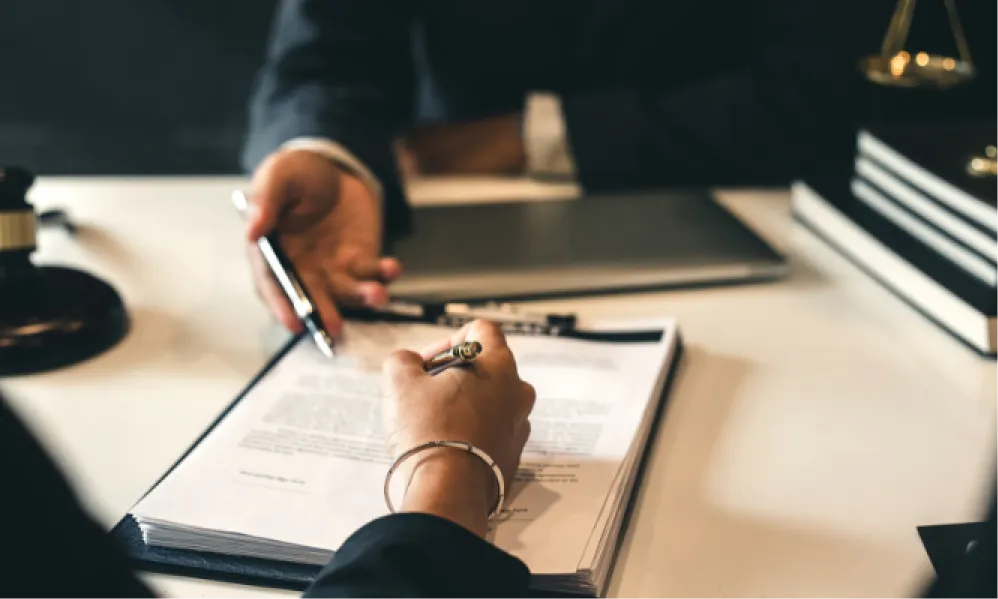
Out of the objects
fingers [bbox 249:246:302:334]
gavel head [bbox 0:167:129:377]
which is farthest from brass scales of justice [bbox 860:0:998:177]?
gavel head [bbox 0:167:129:377]

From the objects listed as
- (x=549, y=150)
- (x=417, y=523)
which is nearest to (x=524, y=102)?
(x=549, y=150)

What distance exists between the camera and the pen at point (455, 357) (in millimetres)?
662

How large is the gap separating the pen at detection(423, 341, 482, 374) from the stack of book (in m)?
Answer: 0.46

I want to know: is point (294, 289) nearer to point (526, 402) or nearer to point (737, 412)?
point (526, 402)

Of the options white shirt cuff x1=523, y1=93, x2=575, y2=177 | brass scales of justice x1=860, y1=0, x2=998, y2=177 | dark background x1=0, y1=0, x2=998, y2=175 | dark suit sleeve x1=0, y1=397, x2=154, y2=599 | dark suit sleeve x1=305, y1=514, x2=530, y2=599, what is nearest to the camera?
dark suit sleeve x1=0, y1=397, x2=154, y2=599

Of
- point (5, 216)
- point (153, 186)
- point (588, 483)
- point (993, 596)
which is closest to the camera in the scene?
point (993, 596)

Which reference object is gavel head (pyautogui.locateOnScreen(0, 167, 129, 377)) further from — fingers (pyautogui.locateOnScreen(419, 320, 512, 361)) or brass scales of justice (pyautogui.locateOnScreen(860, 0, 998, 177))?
brass scales of justice (pyautogui.locateOnScreen(860, 0, 998, 177))

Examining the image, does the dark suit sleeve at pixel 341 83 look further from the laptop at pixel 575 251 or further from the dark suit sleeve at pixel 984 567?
the dark suit sleeve at pixel 984 567

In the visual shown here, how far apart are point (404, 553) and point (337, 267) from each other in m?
0.47

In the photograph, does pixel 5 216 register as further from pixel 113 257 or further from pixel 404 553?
pixel 404 553

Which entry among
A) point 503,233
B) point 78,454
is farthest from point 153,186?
point 78,454

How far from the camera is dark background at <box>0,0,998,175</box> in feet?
5.40

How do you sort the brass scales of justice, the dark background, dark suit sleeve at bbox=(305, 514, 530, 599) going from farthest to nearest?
the dark background < the brass scales of justice < dark suit sleeve at bbox=(305, 514, 530, 599)

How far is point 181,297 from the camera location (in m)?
0.96
